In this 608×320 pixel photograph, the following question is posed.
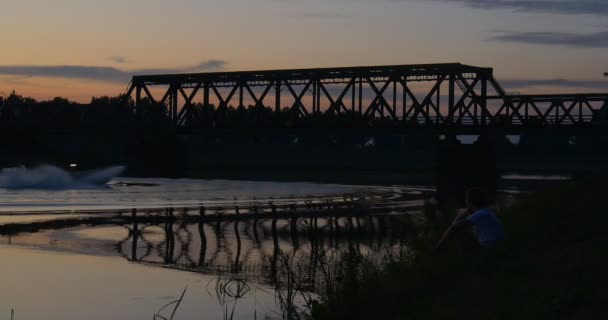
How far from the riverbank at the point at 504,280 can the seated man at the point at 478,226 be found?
0.98 ft

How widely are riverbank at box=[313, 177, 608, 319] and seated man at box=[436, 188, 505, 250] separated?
300 mm

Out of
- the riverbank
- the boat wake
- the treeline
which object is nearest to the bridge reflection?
the riverbank

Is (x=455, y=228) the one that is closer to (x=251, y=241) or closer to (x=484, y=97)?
(x=251, y=241)

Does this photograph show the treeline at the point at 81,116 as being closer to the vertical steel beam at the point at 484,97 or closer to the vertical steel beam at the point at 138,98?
the vertical steel beam at the point at 138,98

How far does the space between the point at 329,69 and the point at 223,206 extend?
173ft

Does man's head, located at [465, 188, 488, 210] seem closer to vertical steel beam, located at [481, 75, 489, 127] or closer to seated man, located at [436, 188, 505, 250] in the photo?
seated man, located at [436, 188, 505, 250]

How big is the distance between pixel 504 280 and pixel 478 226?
9.93 feet

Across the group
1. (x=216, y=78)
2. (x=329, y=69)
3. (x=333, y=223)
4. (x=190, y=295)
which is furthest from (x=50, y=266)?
(x=216, y=78)

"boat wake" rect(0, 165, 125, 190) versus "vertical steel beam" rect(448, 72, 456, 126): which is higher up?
"vertical steel beam" rect(448, 72, 456, 126)

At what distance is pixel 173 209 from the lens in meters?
48.4

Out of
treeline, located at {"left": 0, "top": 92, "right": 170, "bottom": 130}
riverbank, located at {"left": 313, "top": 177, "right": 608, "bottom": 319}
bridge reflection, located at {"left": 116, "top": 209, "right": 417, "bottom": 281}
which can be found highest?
treeline, located at {"left": 0, "top": 92, "right": 170, "bottom": 130}

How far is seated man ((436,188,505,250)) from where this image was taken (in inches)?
700

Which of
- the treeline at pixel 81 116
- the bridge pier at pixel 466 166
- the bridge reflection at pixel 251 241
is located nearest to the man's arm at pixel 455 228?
the bridge reflection at pixel 251 241

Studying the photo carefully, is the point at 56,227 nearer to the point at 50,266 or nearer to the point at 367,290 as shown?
the point at 50,266
